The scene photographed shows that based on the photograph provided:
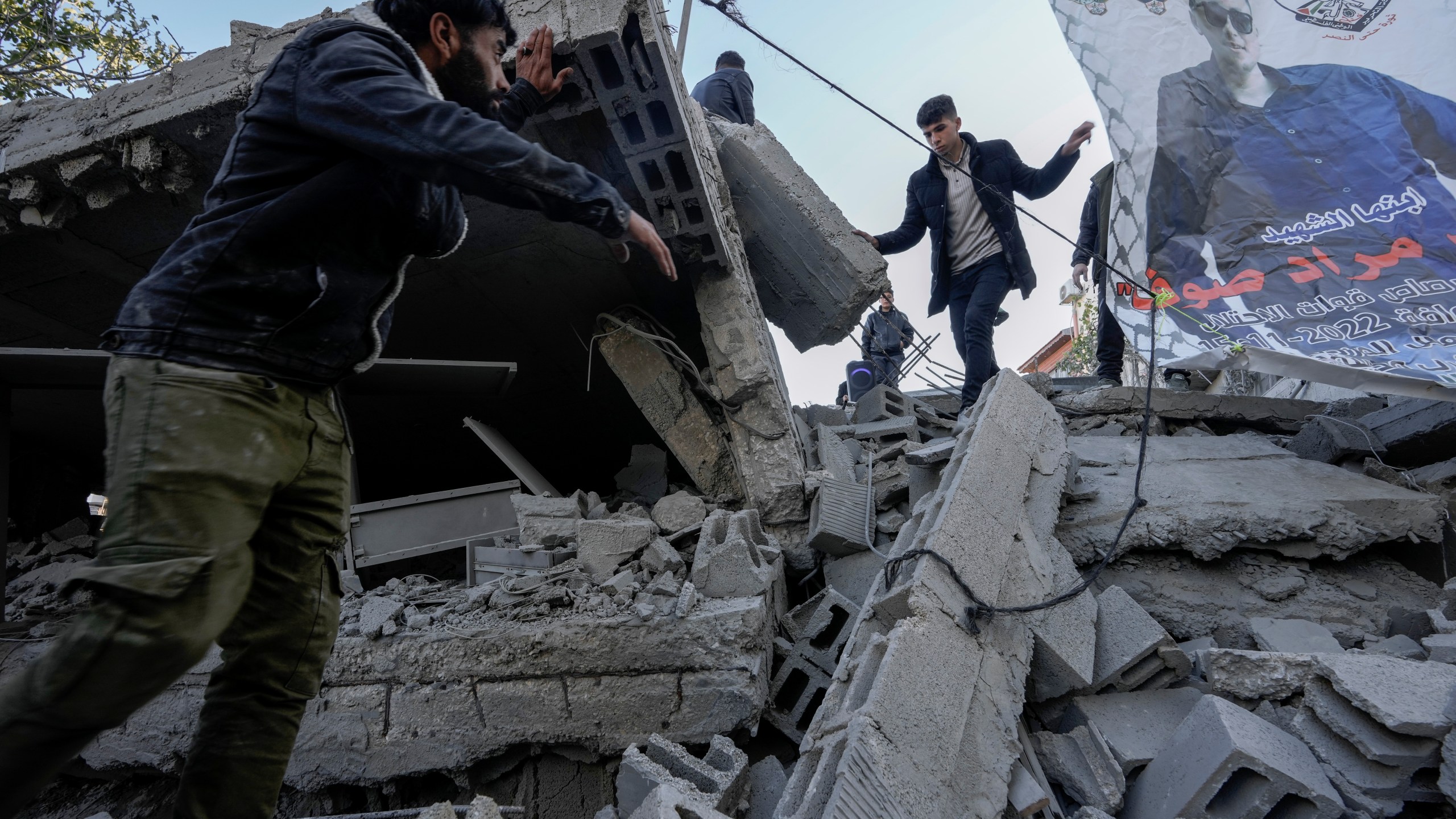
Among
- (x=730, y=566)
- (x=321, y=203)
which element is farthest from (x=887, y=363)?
(x=321, y=203)

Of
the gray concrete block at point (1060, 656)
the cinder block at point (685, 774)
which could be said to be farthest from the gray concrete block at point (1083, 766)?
the cinder block at point (685, 774)

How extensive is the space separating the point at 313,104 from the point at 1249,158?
14.9ft

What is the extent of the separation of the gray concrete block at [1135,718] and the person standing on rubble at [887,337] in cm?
547

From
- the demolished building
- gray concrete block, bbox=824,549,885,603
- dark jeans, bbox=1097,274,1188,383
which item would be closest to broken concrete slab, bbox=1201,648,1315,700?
the demolished building

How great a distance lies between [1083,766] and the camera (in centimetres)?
223

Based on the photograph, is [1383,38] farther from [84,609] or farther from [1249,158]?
[84,609]

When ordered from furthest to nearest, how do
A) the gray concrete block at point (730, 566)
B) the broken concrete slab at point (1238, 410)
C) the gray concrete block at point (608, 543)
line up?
the broken concrete slab at point (1238, 410)
the gray concrete block at point (608, 543)
the gray concrete block at point (730, 566)

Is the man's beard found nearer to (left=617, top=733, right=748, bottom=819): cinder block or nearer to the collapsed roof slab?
the collapsed roof slab

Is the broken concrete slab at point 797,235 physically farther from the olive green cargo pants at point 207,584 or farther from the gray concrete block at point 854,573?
the olive green cargo pants at point 207,584

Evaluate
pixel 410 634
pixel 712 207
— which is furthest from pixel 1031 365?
pixel 410 634

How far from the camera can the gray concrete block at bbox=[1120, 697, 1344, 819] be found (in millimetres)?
1929

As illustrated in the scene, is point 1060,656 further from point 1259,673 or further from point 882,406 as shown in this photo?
point 882,406

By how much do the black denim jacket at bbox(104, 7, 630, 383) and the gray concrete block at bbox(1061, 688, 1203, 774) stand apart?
205 centimetres

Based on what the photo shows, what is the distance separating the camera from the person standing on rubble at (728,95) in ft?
20.7
